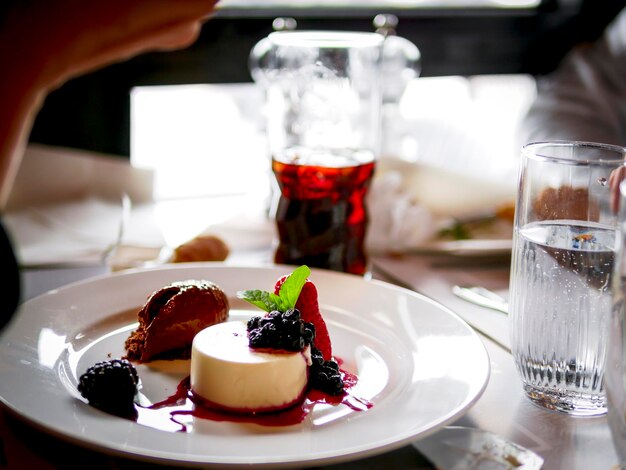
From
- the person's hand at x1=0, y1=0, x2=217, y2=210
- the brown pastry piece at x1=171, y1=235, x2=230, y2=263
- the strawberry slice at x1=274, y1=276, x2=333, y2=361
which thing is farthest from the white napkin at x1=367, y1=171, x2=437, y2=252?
the person's hand at x1=0, y1=0, x2=217, y2=210

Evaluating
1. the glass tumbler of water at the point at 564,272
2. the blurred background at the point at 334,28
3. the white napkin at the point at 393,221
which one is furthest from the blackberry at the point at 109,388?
the blurred background at the point at 334,28

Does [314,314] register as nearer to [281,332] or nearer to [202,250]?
[281,332]

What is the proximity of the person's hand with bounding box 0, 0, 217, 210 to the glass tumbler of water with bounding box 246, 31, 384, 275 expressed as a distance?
0.50m

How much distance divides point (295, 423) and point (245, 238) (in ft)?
2.14

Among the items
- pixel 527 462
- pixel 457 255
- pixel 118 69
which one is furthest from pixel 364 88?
pixel 118 69

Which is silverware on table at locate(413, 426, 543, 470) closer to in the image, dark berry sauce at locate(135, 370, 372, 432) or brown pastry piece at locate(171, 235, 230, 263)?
dark berry sauce at locate(135, 370, 372, 432)

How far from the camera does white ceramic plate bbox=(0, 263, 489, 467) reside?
0.64 metres

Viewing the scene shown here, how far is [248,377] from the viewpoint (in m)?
0.80

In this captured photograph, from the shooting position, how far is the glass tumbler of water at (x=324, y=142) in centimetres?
117

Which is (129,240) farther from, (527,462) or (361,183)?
(527,462)

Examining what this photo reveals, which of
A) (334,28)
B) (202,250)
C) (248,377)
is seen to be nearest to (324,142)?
(202,250)

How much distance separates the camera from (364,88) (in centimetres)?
125

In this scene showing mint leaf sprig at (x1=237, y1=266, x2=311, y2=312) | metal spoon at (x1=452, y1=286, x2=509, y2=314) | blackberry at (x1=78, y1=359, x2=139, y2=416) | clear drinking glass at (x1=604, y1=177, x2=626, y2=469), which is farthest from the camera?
metal spoon at (x1=452, y1=286, x2=509, y2=314)

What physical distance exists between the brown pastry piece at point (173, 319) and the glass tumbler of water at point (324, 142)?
11.1 inches
